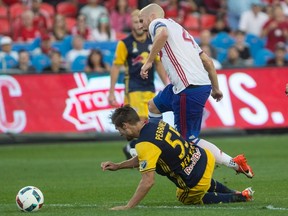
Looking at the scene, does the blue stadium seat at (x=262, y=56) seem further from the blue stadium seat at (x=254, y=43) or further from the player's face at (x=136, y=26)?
the player's face at (x=136, y=26)

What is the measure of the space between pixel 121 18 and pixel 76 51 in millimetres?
3314

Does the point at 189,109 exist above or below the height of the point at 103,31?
above

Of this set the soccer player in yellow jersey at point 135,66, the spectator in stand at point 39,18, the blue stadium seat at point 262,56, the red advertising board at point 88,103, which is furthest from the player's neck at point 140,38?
the spectator in stand at point 39,18

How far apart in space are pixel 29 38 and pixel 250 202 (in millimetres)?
14004

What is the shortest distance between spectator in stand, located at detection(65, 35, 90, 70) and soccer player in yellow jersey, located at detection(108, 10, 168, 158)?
6874 millimetres

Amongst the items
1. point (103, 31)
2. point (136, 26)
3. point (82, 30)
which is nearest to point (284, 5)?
point (103, 31)

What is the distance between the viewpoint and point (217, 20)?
26031 millimetres

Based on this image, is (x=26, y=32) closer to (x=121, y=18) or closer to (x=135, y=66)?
(x=121, y=18)

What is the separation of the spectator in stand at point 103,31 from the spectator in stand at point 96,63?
2776 millimetres

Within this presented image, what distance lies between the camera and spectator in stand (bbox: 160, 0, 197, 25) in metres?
25.2

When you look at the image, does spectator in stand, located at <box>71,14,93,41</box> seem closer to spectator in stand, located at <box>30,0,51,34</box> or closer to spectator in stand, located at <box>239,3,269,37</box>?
spectator in stand, located at <box>30,0,51,34</box>

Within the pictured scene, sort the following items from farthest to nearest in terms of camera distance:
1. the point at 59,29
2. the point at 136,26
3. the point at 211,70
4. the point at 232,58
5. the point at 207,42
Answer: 1. the point at 59,29
2. the point at 207,42
3. the point at 232,58
4. the point at 136,26
5. the point at 211,70

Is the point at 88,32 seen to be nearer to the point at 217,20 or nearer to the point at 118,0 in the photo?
the point at 118,0

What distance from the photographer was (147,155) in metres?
9.30
